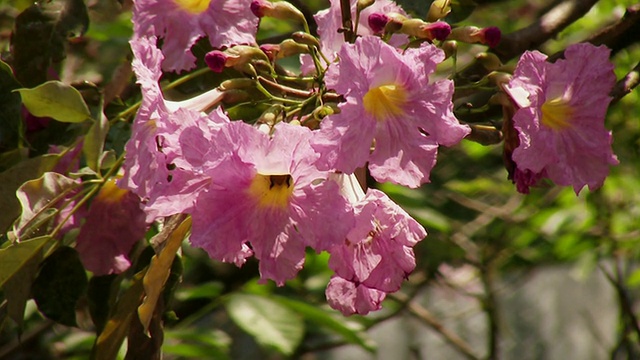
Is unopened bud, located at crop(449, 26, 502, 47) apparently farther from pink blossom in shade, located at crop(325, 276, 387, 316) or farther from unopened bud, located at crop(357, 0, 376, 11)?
pink blossom in shade, located at crop(325, 276, 387, 316)

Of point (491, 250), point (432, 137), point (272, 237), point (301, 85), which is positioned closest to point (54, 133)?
point (301, 85)

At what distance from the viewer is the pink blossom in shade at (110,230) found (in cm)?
146

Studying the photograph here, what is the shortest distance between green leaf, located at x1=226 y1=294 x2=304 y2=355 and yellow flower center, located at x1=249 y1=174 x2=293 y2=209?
4.01 ft

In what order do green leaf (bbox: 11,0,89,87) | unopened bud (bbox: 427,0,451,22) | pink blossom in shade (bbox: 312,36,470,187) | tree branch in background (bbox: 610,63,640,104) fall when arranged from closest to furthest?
pink blossom in shade (bbox: 312,36,470,187)
unopened bud (bbox: 427,0,451,22)
tree branch in background (bbox: 610,63,640,104)
green leaf (bbox: 11,0,89,87)

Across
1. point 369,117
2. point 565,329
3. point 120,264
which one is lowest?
point 565,329

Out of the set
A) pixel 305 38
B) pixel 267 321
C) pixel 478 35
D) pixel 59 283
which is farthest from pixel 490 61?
pixel 267 321

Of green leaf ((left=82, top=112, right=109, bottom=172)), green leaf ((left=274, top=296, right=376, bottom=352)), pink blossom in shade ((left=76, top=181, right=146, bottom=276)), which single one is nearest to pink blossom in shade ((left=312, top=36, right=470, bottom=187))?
green leaf ((left=82, top=112, right=109, bottom=172))

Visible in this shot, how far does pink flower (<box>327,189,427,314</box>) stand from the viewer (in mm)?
1132

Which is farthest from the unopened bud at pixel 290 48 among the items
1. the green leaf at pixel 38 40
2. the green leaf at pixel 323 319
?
the green leaf at pixel 323 319

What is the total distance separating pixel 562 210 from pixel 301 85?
2.11 m

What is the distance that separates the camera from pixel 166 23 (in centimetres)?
138

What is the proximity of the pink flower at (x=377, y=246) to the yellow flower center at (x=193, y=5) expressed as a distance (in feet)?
Result: 1.33

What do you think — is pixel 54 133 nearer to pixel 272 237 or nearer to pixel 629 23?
pixel 272 237

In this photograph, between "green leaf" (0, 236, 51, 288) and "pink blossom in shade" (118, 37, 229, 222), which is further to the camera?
"green leaf" (0, 236, 51, 288)
